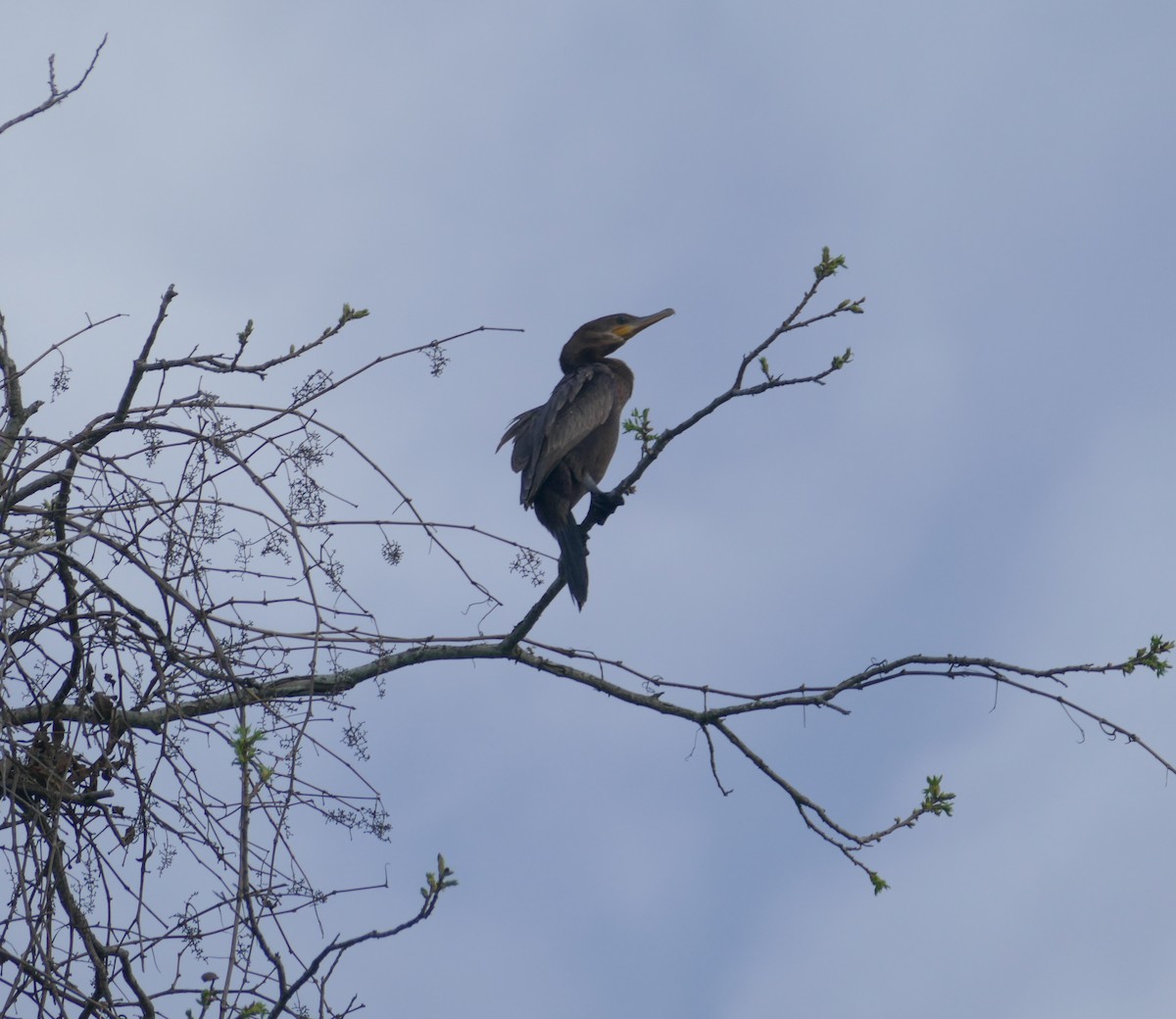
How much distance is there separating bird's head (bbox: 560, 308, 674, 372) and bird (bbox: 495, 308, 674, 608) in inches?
11.2

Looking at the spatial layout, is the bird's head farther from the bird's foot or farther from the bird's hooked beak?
the bird's foot

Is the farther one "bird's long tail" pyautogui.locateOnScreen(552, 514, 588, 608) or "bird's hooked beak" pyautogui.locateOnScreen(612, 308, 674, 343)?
"bird's hooked beak" pyautogui.locateOnScreen(612, 308, 674, 343)

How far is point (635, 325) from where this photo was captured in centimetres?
650

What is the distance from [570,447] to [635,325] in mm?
1312

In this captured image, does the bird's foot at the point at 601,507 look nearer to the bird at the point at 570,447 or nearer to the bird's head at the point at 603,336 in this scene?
the bird at the point at 570,447

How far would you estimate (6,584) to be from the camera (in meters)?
2.49

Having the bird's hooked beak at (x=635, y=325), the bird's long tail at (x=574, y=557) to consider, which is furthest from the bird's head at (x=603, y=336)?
the bird's long tail at (x=574, y=557)

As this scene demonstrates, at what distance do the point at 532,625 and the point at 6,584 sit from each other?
5.82 feet

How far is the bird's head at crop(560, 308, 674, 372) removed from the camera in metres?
6.50

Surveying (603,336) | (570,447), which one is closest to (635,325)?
(603,336)

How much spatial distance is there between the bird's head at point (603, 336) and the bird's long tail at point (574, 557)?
147 centimetres

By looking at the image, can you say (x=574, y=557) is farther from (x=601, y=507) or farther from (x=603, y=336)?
(x=603, y=336)

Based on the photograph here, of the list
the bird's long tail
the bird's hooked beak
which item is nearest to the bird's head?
the bird's hooked beak

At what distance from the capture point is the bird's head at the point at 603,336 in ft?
21.3
